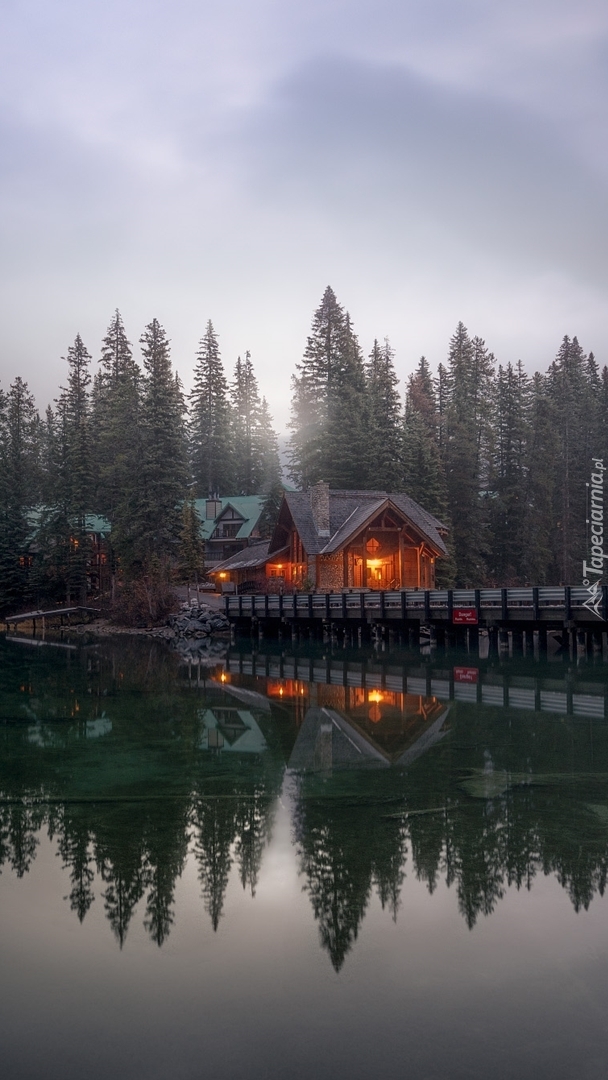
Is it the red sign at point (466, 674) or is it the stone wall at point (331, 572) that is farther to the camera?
the stone wall at point (331, 572)

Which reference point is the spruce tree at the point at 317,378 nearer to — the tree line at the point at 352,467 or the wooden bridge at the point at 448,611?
the tree line at the point at 352,467

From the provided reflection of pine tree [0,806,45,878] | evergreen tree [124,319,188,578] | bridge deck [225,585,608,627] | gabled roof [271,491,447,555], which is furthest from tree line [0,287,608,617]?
reflection of pine tree [0,806,45,878]

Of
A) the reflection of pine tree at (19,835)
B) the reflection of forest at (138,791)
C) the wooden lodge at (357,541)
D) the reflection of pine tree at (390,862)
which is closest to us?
the reflection of pine tree at (390,862)

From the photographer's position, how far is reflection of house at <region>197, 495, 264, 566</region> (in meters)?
77.2

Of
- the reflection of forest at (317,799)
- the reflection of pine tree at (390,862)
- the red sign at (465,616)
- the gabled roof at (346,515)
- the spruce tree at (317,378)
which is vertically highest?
the spruce tree at (317,378)

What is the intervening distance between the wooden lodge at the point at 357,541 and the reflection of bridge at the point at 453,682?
1736 cm

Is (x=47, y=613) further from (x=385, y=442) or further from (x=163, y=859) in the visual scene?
(x=163, y=859)

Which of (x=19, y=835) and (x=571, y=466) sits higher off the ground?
(x=571, y=466)

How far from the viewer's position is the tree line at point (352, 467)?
2463 inches

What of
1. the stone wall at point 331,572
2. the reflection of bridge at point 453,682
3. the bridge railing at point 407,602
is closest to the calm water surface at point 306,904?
the reflection of bridge at point 453,682

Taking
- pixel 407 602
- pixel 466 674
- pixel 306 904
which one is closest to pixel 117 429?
pixel 407 602

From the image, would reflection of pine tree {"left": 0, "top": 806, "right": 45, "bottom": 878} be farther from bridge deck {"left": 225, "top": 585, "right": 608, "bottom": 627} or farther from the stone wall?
the stone wall

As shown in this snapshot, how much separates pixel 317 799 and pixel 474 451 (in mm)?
60519

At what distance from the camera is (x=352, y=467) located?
216ft
